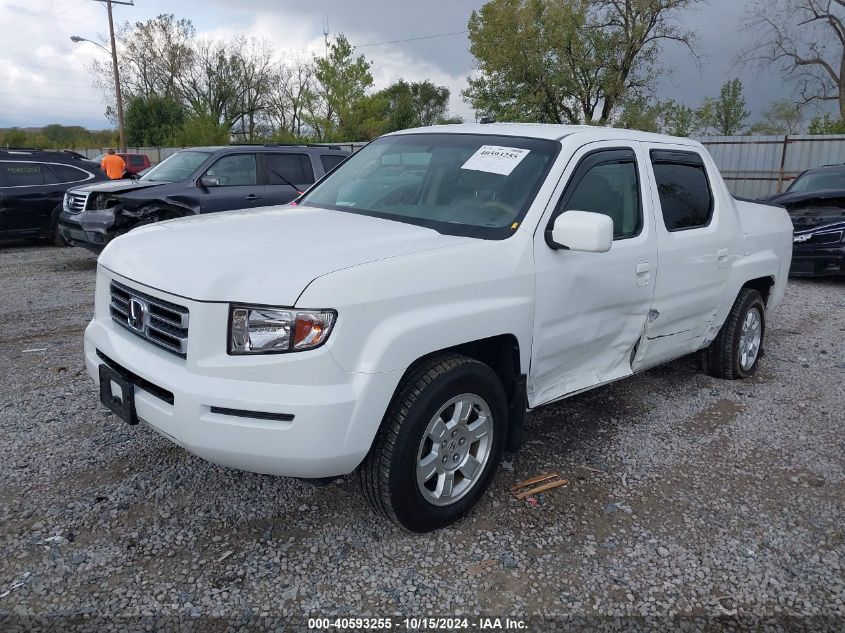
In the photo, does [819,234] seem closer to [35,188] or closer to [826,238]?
[826,238]

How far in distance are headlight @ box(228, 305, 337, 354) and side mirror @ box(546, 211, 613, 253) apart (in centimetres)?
117

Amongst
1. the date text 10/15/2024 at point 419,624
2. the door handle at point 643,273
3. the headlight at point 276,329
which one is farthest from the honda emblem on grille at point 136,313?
the door handle at point 643,273

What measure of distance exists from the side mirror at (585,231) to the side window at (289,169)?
745 cm

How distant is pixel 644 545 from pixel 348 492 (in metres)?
1.42

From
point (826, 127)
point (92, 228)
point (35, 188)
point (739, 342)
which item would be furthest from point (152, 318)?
point (826, 127)

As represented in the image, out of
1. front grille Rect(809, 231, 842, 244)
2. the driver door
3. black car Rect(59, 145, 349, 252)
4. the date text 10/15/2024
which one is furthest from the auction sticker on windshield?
front grille Rect(809, 231, 842, 244)

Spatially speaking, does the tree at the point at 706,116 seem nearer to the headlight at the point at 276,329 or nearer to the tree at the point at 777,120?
the tree at the point at 777,120

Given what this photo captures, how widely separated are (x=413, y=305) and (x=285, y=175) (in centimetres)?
776

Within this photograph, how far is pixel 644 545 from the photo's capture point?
116 inches

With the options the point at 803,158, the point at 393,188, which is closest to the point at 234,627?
the point at 393,188

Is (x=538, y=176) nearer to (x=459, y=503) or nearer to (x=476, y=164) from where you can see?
→ (x=476, y=164)

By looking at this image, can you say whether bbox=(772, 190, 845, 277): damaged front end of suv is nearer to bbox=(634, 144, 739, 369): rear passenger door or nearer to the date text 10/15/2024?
bbox=(634, 144, 739, 369): rear passenger door

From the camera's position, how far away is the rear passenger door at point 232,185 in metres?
9.01

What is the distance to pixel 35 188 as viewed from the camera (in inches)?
440
